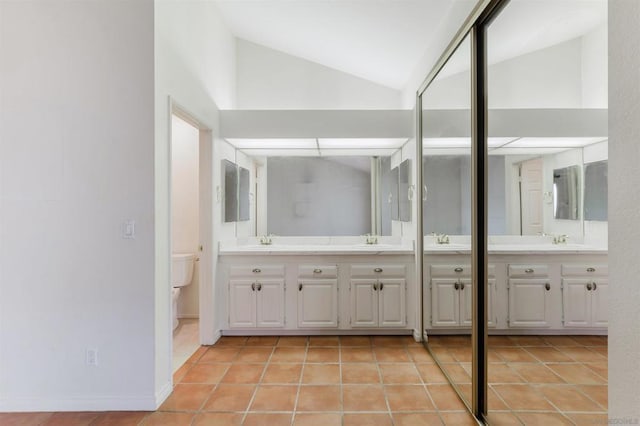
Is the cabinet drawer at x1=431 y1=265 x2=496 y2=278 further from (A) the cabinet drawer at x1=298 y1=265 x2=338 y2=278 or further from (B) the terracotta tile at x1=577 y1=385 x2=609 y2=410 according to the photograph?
→ (A) the cabinet drawer at x1=298 y1=265 x2=338 y2=278

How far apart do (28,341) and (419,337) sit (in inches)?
118

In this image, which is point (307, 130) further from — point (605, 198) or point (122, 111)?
point (605, 198)

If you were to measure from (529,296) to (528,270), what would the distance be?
4.8 inches

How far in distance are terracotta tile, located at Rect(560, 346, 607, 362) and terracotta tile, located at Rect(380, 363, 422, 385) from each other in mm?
1403

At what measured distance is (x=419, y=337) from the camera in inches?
127

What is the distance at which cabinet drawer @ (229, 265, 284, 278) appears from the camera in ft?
11.0

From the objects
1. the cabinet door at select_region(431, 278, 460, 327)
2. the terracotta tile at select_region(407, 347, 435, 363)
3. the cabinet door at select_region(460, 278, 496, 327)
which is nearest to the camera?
the cabinet door at select_region(460, 278, 496, 327)

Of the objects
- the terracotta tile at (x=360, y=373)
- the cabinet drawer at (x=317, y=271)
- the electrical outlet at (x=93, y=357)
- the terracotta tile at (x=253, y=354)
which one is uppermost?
the cabinet drawer at (x=317, y=271)

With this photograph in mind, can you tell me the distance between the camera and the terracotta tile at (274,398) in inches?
85.2

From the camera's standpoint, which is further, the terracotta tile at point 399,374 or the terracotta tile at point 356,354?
the terracotta tile at point 356,354

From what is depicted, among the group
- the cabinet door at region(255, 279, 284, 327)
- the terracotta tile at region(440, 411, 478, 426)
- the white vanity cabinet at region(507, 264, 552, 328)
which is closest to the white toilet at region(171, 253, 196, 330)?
the cabinet door at region(255, 279, 284, 327)

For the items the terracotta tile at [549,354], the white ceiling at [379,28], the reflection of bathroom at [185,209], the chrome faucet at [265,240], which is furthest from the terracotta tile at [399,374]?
the reflection of bathroom at [185,209]

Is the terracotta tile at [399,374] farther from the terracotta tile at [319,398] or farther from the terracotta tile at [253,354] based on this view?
the terracotta tile at [253,354]

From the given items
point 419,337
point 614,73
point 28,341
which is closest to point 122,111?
point 28,341
